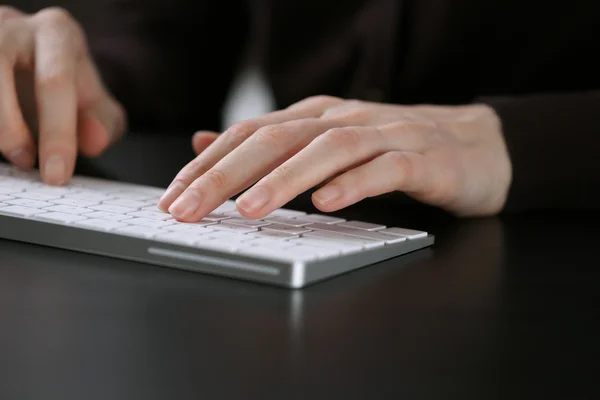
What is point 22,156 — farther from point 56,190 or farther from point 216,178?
point 216,178

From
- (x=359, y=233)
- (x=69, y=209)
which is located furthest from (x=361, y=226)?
(x=69, y=209)

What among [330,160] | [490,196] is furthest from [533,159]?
[330,160]

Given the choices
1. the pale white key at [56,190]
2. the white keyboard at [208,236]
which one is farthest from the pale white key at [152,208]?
the pale white key at [56,190]

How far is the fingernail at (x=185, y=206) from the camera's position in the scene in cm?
62

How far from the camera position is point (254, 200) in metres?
0.63

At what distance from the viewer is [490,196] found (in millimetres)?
901

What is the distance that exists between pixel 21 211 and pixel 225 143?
9.0 inches

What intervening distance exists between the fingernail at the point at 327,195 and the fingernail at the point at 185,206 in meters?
0.11

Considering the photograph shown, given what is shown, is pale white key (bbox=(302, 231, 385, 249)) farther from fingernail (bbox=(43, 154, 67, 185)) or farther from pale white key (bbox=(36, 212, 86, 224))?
fingernail (bbox=(43, 154, 67, 185))

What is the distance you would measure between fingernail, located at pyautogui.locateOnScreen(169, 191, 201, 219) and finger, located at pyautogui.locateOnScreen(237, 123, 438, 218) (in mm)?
37

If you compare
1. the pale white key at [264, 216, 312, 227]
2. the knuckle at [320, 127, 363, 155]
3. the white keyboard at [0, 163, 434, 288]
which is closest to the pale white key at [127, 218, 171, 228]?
the white keyboard at [0, 163, 434, 288]

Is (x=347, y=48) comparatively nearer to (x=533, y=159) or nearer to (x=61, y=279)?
(x=533, y=159)

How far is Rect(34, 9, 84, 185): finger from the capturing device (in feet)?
2.77

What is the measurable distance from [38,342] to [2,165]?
63 cm
